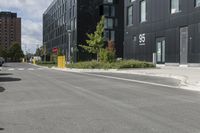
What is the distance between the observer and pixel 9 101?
526 inches

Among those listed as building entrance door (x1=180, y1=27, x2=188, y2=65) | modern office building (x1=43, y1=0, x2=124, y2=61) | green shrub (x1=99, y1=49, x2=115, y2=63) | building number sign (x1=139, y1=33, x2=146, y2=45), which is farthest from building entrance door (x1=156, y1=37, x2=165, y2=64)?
modern office building (x1=43, y1=0, x2=124, y2=61)

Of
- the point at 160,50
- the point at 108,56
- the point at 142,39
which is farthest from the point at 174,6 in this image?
the point at 108,56

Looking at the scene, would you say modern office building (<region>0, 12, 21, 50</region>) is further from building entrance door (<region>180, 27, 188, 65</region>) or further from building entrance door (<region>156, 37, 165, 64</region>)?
building entrance door (<region>180, 27, 188, 65</region>)

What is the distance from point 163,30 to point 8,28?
6143 inches

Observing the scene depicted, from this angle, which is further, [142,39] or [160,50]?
[142,39]

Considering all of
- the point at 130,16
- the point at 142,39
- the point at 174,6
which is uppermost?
the point at 130,16

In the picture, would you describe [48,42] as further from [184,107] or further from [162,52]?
[184,107]

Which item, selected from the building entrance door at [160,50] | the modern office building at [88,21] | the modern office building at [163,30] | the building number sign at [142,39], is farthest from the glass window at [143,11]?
the modern office building at [88,21]

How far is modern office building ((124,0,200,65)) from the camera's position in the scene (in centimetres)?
3734

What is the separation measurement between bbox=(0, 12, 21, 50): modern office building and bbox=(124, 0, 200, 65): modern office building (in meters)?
143

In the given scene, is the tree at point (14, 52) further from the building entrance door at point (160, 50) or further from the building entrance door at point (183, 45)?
the building entrance door at point (183, 45)

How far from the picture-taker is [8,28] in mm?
191000

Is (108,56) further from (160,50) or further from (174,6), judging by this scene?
(174,6)

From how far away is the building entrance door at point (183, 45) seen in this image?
38625 millimetres
